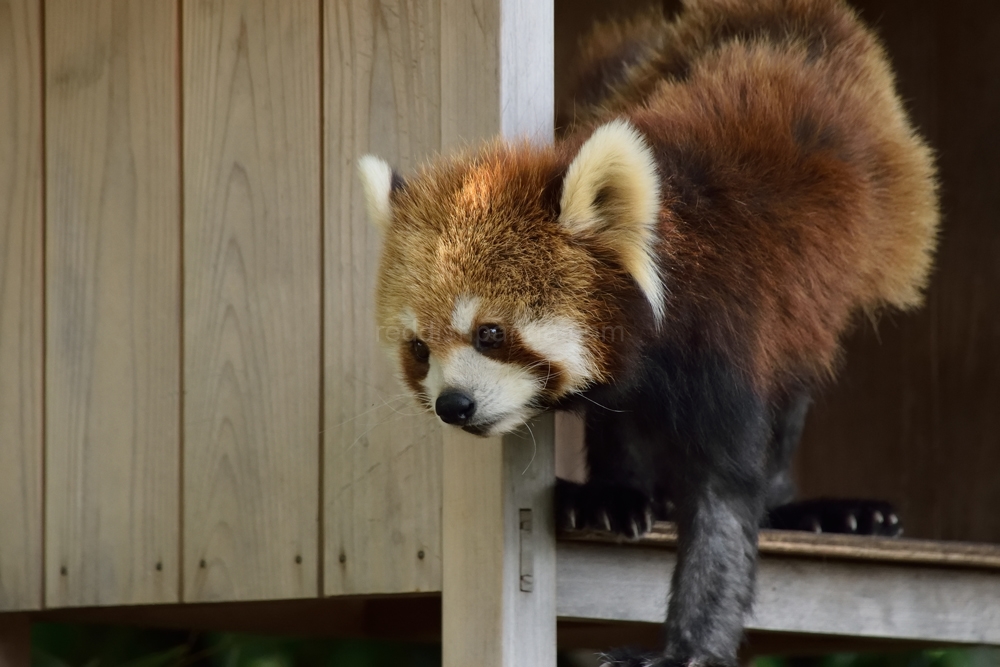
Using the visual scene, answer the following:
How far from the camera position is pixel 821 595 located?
303cm

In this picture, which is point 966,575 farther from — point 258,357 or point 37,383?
point 37,383

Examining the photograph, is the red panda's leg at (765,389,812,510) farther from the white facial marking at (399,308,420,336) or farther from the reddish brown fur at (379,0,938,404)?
the white facial marking at (399,308,420,336)

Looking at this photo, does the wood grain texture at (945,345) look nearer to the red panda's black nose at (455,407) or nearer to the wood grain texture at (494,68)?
the wood grain texture at (494,68)

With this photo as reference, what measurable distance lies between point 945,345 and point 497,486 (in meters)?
2.50

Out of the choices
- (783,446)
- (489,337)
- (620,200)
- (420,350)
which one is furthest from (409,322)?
(783,446)

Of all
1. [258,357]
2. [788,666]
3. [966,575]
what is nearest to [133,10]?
[258,357]

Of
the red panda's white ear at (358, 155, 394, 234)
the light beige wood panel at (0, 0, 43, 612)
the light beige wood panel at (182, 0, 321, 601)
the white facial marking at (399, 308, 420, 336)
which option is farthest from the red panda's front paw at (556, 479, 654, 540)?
the light beige wood panel at (0, 0, 43, 612)

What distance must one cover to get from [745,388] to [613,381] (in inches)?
11.2

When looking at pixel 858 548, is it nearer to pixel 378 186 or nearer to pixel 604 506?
pixel 604 506

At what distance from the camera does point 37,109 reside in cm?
328

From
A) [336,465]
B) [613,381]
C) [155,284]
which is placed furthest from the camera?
[155,284]

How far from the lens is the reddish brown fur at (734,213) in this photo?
2545 mm

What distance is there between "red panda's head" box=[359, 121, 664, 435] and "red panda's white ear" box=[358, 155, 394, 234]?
0.14m

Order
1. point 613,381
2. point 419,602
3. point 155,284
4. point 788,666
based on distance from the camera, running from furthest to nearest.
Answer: point 788,666
point 419,602
point 155,284
point 613,381
